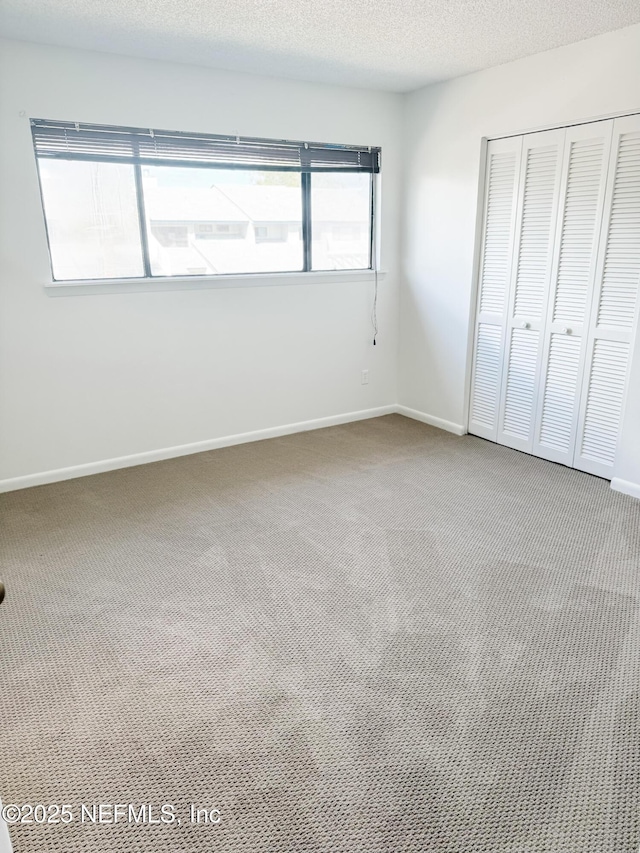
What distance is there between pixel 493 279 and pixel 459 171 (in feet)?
2.67

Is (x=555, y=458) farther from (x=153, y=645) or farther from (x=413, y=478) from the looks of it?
(x=153, y=645)

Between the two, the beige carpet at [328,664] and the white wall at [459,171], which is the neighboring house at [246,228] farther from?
the beige carpet at [328,664]

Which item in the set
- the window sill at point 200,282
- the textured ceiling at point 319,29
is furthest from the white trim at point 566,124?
the window sill at point 200,282

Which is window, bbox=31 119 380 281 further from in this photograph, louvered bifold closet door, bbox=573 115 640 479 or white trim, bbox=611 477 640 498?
white trim, bbox=611 477 640 498

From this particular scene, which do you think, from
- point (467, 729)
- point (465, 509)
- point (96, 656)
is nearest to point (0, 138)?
point (96, 656)

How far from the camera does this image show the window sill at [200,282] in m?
3.53

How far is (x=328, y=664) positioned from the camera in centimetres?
213

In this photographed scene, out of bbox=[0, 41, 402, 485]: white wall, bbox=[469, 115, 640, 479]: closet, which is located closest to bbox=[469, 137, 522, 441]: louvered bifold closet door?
bbox=[469, 115, 640, 479]: closet

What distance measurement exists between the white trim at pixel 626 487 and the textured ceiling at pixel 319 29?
2426 mm

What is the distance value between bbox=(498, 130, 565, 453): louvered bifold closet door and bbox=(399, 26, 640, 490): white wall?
0.22 metres

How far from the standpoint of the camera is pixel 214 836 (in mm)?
1526

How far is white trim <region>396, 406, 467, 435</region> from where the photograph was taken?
4.54m

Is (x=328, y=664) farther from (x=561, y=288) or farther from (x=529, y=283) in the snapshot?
(x=529, y=283)

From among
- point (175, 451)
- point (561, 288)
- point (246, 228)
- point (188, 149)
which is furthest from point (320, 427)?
point (188, 149)
